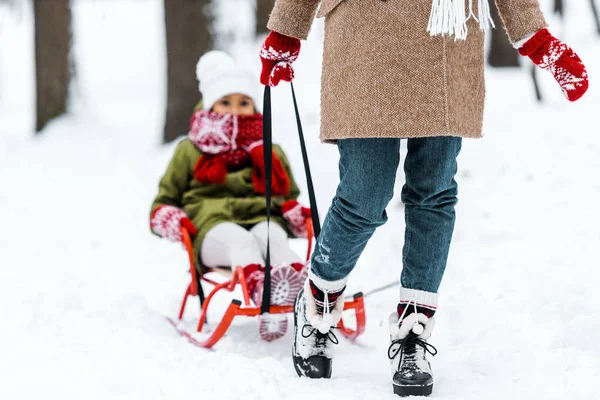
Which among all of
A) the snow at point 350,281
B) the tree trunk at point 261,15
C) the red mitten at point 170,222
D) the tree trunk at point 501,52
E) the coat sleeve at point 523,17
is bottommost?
the snow at point 350,281

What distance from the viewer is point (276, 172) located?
3.53 m

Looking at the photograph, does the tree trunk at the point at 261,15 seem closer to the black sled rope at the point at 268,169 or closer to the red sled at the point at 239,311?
the red sled at the point at 239,311

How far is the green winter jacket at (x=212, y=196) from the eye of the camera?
343 cm

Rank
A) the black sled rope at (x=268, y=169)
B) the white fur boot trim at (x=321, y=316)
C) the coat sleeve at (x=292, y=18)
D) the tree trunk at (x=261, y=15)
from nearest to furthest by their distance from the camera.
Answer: the coat sleeve at (x=292, y=18)
the white fur boot trim at (x=321, y=316)
the black sled rope at (x=268, y=169)
the tree trunk at (x=261, y=15)

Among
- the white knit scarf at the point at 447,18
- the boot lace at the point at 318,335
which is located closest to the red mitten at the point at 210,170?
the boot lace at the point at 318,335

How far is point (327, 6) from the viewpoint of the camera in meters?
2.21

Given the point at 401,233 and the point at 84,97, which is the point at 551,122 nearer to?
the point at 401,233

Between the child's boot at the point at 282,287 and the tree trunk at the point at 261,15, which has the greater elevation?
the tree trunk at the point at 261,15

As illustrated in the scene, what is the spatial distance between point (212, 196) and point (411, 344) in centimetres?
163

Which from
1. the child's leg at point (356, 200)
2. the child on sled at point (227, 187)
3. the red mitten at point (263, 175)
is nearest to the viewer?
the child's leg at point (356, 200)

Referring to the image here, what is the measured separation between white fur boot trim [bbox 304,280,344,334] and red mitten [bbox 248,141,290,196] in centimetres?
122

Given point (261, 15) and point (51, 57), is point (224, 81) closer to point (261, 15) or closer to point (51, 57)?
point (51, 57)

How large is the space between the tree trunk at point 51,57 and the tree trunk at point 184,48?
252cm

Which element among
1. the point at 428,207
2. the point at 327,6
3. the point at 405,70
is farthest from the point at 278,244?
the point at 405,70
